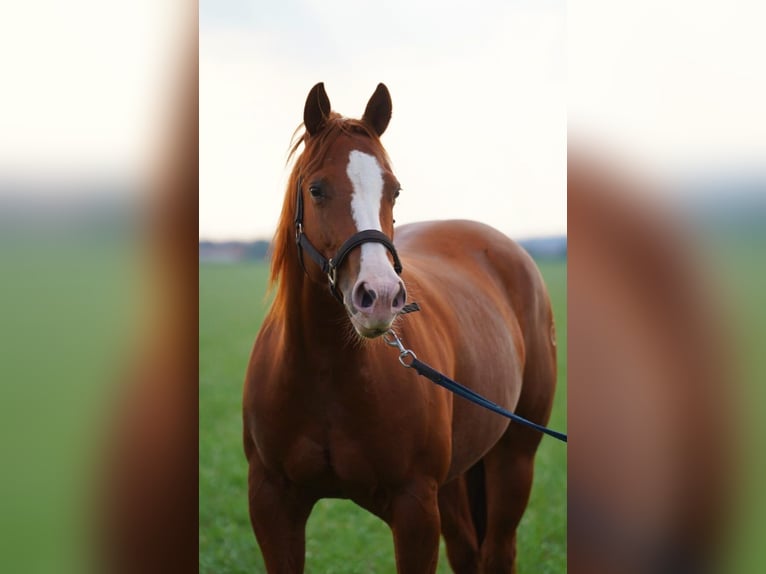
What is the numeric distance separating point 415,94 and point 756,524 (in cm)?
140

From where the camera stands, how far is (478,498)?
8.90 feet

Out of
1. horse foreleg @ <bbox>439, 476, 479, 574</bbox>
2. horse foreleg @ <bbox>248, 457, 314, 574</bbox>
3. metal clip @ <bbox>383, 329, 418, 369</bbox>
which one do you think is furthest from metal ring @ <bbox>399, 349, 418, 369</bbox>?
horse foreleg @ <bbox>439, 476, 479, 574</bbox>

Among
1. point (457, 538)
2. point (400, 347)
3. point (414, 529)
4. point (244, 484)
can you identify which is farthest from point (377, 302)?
point (457, 538)

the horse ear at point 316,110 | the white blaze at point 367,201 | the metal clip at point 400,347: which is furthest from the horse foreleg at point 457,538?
the horse ear at point 316,110

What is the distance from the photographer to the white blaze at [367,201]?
5.20 feet

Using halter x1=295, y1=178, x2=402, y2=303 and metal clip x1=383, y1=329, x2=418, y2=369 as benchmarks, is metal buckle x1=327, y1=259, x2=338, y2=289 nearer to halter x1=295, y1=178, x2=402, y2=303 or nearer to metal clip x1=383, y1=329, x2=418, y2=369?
halter x1=295, y1=178, x2=402, y2=303

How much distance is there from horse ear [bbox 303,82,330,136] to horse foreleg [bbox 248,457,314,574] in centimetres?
87

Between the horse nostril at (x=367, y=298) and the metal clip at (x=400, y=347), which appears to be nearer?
the horse nostril at (x=367, y=298)

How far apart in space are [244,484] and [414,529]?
87 centimetres

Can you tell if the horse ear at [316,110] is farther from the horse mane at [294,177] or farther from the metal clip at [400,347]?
the metal clip at [400,347]

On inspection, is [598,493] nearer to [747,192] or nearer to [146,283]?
[747,192]

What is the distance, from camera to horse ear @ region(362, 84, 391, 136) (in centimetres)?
184

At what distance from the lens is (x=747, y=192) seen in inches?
59.2

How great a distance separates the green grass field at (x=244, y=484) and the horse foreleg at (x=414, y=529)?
61 cm
